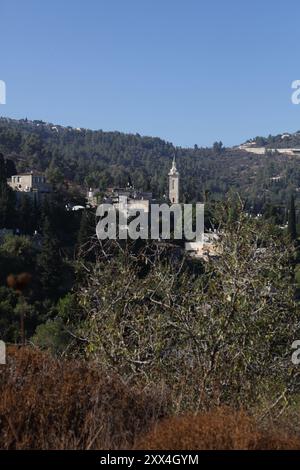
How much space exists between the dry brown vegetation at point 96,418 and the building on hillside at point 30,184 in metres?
38.7

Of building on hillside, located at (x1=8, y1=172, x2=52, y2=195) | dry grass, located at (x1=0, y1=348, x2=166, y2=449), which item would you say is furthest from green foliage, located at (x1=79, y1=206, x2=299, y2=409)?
building on hillside, located at (x1=8, y1=172, x2=52, y2=195)

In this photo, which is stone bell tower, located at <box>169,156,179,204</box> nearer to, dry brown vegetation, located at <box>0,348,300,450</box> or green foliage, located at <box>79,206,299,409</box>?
green foliage, located at <box>79,206,299,409</box>

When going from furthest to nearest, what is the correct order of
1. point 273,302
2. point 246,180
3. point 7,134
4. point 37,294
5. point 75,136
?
1. point 75,136
2. point 246,180
3. point 7,134
4. point 37,294
5. point 273,302

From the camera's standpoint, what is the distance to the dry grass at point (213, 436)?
3.10 m

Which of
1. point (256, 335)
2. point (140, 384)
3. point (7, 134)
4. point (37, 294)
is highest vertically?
point (7, 134)

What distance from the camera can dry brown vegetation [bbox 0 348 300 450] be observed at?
317 cm

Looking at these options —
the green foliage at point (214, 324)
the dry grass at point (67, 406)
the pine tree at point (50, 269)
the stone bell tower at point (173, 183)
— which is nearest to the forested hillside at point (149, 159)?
the stone bell tower at point (173, 183)

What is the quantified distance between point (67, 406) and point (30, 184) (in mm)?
41192

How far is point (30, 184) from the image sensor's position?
44.0 meters

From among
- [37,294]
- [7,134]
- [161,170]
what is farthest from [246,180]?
[37,294]

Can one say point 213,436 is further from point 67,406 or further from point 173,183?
point 173,183

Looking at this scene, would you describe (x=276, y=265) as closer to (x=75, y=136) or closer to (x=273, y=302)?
(x=273, y=302)

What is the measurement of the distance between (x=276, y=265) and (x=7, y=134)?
81.4m
